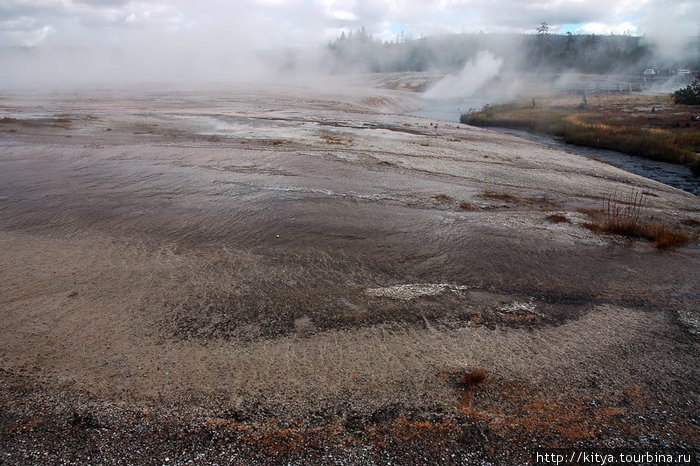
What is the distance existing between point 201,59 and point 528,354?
101951mm

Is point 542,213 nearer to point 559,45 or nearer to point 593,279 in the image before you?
point 593,279

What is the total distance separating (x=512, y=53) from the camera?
312 ft

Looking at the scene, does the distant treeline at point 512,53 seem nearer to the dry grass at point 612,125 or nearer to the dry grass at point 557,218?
the dry grass at point 612,125

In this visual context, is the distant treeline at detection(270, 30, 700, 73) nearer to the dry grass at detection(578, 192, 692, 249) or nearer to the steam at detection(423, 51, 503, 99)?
the steam at detection(423, 51, 503, 99)

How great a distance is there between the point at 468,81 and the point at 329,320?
6727 centimetres

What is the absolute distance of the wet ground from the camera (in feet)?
11.6

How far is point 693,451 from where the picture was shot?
340 cm

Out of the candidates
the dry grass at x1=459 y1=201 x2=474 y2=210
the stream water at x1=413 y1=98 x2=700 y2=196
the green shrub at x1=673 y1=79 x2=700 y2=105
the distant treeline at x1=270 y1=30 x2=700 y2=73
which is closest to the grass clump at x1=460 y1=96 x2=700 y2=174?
the stream water at x1=413 y1=98 x2=700 y2=196

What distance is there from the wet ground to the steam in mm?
48336

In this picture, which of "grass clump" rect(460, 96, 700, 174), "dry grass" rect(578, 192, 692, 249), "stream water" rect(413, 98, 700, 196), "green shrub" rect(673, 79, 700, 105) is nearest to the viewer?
"dry grass" rect(578, 192, 692, 249)

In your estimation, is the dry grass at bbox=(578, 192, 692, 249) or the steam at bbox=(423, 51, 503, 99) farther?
the steam at bbox=(423, 51, 503, 99)

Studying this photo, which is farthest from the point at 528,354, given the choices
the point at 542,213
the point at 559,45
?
the point at 559,45

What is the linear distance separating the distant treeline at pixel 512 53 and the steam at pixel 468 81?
7559mm

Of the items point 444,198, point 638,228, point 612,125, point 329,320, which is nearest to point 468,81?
point 612,125
